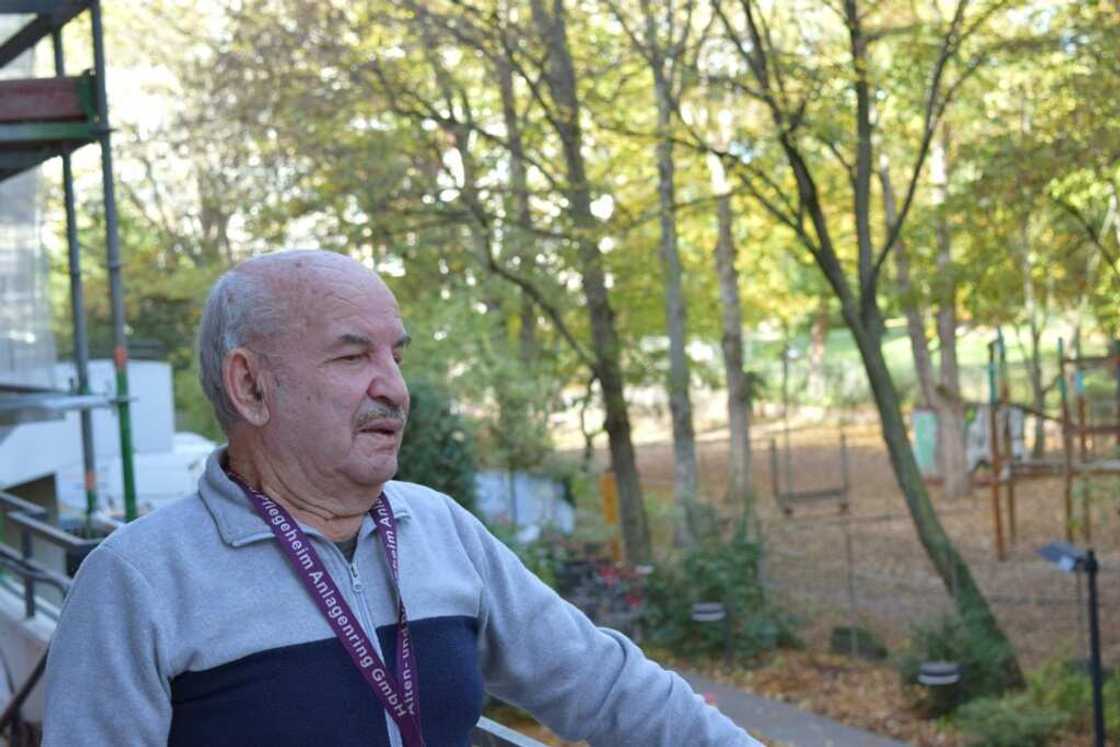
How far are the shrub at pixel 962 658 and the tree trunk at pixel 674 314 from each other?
3.84 m

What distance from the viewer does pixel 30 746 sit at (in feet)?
16.6

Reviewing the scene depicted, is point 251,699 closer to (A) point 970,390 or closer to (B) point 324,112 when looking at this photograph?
(B) point 324,112

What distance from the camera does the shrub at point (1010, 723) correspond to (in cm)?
1310

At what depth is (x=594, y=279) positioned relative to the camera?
2153 cm

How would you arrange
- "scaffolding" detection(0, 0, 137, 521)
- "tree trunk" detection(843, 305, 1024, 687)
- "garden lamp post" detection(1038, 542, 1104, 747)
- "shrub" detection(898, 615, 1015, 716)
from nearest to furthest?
"scaffolding" detection(0, 0, 137, 521) < "garden lamp post" detection(1038, 542, 1104, 747) < "shrub" detection(898, 615, 1015, 716) < "tree trunk" detection(843, 305, 1024, 687)

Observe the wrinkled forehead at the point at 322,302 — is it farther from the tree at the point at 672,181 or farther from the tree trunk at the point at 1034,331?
the tree trunk at the point at 1034,331

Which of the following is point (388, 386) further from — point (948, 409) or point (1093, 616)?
point (948, 409)

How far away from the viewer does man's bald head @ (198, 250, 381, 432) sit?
6.92ft

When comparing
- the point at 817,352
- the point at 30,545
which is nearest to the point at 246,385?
the point at 30,545

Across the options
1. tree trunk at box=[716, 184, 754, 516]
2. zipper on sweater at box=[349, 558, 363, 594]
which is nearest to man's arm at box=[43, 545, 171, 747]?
zipper on sweater at box=[349, 558, 363, 594]

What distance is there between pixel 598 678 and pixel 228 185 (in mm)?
26072

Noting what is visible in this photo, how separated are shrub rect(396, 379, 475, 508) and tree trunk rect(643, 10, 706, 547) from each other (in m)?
3.18

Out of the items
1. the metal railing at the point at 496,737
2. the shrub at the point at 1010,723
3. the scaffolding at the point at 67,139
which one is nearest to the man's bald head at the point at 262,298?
the metal railing at the point at 496,737

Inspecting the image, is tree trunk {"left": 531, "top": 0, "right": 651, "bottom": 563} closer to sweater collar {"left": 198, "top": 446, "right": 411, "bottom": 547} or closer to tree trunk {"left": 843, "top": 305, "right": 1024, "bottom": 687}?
tree trunk {"left": 843, "top": 305, "right": 1024, "bottom": 687}
